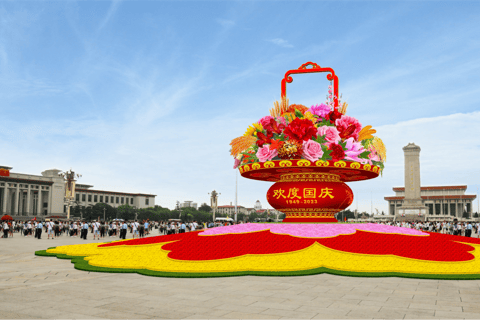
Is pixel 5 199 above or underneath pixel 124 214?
above

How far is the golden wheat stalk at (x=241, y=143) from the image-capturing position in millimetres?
13641

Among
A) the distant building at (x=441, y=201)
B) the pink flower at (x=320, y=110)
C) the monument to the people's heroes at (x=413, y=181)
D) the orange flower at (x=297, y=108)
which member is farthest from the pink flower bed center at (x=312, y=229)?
the distant building at (x=441, y=201)

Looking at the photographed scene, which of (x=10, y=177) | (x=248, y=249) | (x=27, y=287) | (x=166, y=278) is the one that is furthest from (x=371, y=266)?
(x=10, y=177)

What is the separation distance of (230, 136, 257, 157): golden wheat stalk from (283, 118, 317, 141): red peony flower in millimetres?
1641

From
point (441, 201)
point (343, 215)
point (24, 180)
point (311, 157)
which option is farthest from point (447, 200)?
point (311, 157)

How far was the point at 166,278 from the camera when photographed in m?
9.07

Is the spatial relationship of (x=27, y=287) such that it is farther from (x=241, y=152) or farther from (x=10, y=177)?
(x=10, y=177)

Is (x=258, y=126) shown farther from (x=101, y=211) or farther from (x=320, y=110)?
(x=101, y=211)

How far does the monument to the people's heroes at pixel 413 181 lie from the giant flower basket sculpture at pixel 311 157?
86152 mm

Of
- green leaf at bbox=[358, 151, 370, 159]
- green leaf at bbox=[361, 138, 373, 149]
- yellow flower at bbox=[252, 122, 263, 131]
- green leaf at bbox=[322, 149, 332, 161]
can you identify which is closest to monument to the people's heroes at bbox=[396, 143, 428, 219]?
green leaf at bbox=[361, 138, 373, 149]

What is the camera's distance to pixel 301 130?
12.2m

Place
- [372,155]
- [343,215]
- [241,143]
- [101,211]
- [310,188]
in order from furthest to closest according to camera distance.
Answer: [343,215]
[101,211]
[241,143]
[372,155]
[310,188]

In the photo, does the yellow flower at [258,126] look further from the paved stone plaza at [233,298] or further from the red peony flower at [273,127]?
the paved stone plaza at [233,298]

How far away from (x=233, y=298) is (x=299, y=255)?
4.04 metres
